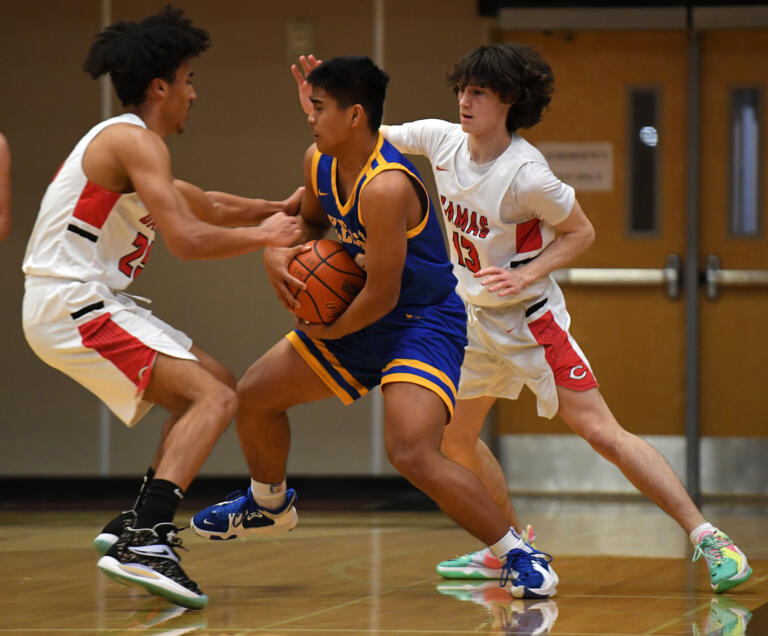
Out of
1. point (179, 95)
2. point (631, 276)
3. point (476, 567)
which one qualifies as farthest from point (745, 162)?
point (179, 95)

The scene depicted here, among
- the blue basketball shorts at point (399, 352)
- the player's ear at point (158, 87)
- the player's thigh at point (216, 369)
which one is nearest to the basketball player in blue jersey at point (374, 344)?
the blue basketball shorts at point (399, 352)

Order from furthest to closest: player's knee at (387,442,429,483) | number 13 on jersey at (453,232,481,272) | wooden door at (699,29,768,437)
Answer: wooden door at (699,29,768,437) → number 13 on jersey at (453,232,481,272) → player's knee at (387,442,429,483)

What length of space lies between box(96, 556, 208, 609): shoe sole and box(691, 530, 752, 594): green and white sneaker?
1.59 metres

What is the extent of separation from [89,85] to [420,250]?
3679 millimetres

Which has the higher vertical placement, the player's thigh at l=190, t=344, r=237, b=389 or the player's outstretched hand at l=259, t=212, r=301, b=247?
the player's outstretched hand at l=259, t=212, r=301, b=247

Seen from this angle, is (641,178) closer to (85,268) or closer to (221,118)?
(221,118)

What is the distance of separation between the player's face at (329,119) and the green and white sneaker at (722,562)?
1696 millimetres

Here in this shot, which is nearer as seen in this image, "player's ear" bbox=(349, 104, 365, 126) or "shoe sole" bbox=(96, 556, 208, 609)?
"shoe sole" bbox=(96, 556, 208, 609)

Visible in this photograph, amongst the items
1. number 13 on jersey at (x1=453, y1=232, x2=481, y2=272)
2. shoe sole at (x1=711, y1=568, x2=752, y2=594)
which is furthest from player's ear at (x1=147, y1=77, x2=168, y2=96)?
shoe sole at (x1=711, y1=568, x2=752, y2=594)

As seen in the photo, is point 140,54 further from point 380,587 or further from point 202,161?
point 202,161

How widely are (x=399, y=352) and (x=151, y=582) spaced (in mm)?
1055

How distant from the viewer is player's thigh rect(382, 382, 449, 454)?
3.83 m

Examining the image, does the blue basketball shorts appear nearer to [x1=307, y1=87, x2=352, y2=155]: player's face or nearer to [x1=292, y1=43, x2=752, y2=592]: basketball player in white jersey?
[x1=292, y1=43, x2=752, y2=592]: basketball player in white jersey

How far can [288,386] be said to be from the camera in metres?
4.16
